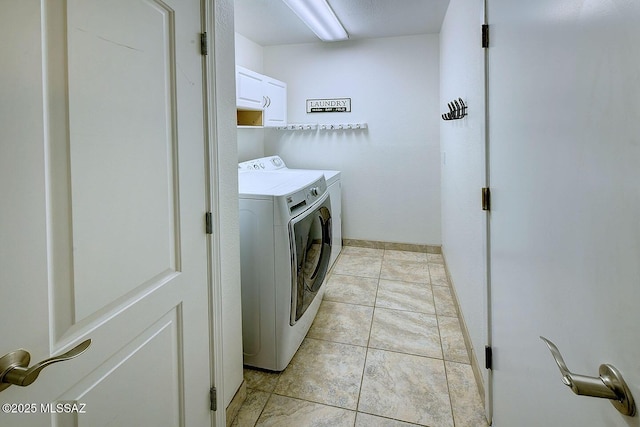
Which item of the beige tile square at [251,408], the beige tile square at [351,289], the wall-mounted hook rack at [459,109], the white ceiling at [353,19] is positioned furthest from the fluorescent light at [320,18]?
the beige tile square at [251,408]

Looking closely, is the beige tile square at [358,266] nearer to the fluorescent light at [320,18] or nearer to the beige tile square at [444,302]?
the beige tile square at [444,302]

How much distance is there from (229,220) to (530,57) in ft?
4.15

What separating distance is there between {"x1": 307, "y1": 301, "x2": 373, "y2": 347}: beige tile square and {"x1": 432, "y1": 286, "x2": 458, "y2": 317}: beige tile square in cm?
55

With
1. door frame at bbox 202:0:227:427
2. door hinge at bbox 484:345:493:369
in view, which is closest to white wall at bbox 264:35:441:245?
door hinge at bbox 484:345:493:369

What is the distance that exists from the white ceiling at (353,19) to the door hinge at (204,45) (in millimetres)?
1827

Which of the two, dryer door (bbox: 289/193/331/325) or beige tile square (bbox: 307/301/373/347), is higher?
dryer door (bbox: 289/193/331/325)

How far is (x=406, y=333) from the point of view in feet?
7.75

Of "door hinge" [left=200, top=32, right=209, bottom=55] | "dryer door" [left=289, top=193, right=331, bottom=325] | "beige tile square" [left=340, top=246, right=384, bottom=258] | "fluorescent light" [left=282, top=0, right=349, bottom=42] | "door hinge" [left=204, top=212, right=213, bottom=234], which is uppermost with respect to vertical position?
"fluorescent light" [left=282, top=0, right=349, bottom=42]

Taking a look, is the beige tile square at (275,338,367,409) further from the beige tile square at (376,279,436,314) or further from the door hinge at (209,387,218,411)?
the beige tile square at (376,279,436,314)

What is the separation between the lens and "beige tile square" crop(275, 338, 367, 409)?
1.77 m

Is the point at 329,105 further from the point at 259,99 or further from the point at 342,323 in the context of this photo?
the point at 342,323

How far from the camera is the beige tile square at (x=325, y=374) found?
177 centimetres

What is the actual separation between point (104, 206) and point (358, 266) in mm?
3007

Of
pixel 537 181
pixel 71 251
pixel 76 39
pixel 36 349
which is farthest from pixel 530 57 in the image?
pixel 36 349
